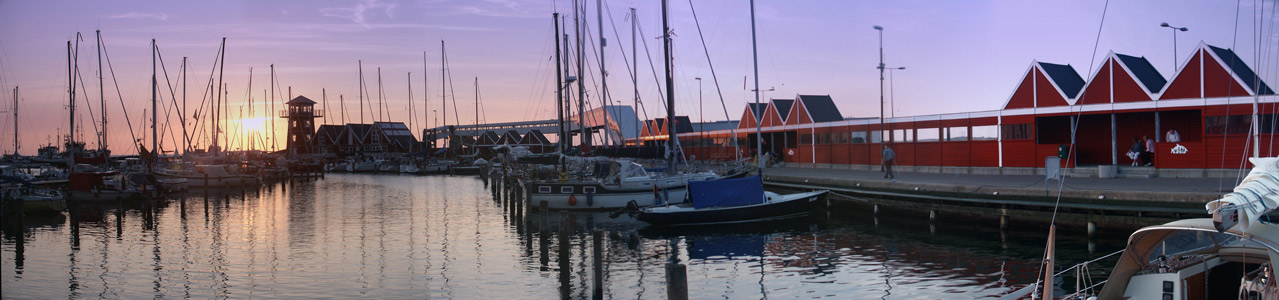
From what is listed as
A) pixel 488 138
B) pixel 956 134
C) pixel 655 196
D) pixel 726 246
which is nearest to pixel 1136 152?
pixel 956 134

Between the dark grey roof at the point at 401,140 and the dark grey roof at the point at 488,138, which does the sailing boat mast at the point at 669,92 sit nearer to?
the dark grey roof at the point at 488,138

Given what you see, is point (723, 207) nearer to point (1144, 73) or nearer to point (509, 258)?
point (509, 258)

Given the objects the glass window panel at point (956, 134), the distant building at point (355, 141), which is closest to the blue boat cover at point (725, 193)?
the glass window panel at point (956, 134)

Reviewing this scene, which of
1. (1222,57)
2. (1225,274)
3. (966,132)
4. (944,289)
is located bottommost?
(944,289)

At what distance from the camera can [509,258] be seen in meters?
22.8

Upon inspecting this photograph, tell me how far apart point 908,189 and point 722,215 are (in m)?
7.88

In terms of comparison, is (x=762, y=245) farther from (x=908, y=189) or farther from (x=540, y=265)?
(x=908, y=189)

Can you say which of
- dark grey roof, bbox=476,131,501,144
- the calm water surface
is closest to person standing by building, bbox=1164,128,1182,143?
the calm water surface

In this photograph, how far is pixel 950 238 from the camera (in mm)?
24078

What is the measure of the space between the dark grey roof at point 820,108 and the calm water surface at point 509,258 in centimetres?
1954

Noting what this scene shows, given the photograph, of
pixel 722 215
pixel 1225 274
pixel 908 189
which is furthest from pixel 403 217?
pixel 1225 274

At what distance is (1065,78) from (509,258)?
83.6 ft

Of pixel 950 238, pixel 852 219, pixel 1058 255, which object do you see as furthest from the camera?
pixel 852 219

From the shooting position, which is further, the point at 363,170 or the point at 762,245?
the point at 363,170
